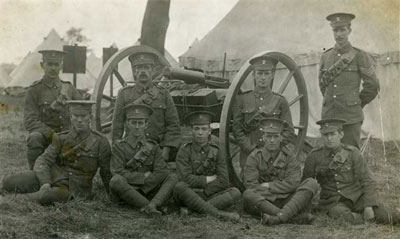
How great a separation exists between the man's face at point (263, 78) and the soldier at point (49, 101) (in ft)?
6.41

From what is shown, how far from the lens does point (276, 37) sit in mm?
10992

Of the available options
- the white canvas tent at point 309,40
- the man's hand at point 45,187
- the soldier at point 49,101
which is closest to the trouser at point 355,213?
the man's hand at point 45,187

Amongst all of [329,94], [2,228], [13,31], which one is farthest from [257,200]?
[13,31]

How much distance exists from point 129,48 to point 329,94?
2.30 metres

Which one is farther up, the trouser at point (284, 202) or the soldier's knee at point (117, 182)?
the soldier's knee at point (117, 182)

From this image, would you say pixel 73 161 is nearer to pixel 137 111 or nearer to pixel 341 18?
pixel 137 111

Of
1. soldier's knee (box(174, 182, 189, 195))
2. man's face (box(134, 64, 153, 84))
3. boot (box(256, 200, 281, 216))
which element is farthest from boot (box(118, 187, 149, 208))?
man's face (box(134, 64, 153, 84))

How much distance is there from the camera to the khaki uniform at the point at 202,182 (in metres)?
4.48

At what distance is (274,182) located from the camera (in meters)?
4.59

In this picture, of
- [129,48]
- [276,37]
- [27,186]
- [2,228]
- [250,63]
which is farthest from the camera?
[276,37]

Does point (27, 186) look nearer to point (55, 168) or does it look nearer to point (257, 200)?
point (55, 168)

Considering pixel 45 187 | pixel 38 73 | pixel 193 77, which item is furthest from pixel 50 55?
pixel 38 73

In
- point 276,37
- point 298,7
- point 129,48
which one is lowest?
point 129,48

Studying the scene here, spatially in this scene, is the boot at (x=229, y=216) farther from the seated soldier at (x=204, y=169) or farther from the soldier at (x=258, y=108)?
the soldier at (x=258, y=108)
